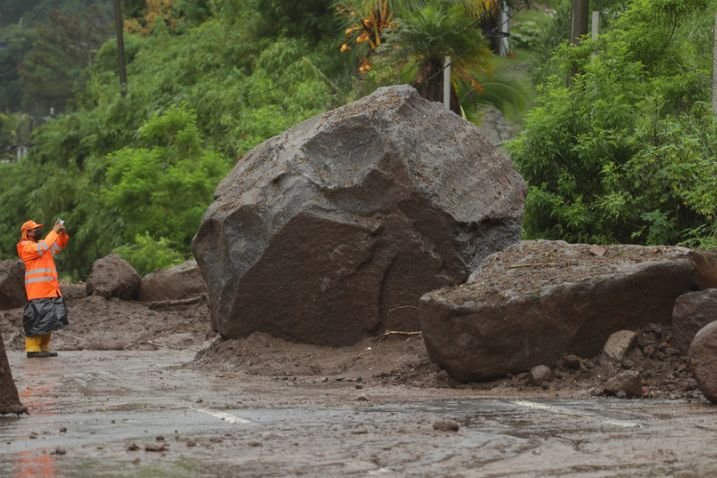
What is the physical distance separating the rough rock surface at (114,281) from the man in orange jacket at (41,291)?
5923 mm

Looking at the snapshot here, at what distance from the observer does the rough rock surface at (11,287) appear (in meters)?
22.5

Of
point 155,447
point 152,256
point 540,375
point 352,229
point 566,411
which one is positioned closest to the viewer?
point 155,447

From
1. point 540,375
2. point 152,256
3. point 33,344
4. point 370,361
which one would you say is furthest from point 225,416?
point 152,256

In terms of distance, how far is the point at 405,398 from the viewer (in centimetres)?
1076

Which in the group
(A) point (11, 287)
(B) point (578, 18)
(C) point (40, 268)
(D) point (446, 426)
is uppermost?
(B) point (578, 18)

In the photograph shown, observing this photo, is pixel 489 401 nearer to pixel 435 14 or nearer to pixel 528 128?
pixel 528 128

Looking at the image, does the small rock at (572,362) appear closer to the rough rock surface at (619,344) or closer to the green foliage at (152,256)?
the rough rock surface at (619,344)

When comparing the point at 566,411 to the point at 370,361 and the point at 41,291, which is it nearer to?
the point at 370,361

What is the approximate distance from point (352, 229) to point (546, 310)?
3.04 meters

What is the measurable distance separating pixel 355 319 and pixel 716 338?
5070mm

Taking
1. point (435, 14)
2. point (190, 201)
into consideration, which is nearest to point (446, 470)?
point (435, 14)

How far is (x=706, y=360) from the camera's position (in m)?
9.80

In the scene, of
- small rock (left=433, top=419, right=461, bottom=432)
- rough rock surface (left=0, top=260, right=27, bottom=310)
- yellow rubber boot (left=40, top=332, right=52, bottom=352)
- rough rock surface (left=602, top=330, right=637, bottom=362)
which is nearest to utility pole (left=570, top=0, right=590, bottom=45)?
rough rock surface (left=0, top=260, right=27, bottom=310)

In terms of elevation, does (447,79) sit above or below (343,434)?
above
